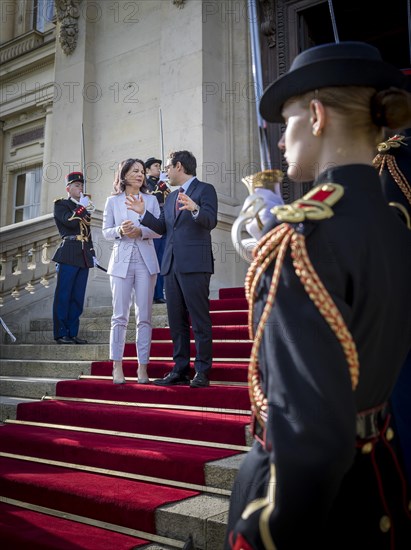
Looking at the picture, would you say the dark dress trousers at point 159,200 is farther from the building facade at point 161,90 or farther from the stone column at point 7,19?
the stone column at point 7,19

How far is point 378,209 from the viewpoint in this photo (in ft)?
3.88

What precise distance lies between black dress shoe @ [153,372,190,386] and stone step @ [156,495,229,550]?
1.66 metres

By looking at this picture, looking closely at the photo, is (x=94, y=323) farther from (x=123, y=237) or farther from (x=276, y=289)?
(x=276, y=289)

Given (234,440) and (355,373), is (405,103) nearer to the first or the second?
(355,373)

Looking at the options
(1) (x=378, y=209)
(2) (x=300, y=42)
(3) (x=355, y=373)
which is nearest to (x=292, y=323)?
(3) (x=355, y=373)

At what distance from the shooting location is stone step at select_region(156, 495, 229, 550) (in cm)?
248

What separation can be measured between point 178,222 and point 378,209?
3386 mm

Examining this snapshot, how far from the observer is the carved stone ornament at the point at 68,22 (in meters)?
10.3

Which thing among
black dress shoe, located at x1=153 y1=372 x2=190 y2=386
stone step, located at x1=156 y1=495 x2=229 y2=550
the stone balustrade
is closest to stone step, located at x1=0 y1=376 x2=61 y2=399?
black dress shoe, located at x1=153 y1=372 x2=190 y2=386

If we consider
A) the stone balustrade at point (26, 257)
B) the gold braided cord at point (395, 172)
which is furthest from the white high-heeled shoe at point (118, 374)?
the gold braided cord at point (395, 172)

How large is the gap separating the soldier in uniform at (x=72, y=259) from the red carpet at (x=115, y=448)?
1274 millimetres

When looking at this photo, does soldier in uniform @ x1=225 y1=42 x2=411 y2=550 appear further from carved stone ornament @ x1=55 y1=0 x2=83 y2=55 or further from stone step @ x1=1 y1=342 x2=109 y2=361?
carved stone ornament @ x1=55 y1=0 x2=83 y2=55

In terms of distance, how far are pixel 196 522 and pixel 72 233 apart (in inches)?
176

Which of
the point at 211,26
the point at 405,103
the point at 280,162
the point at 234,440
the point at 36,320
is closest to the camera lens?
the point at 405,103
